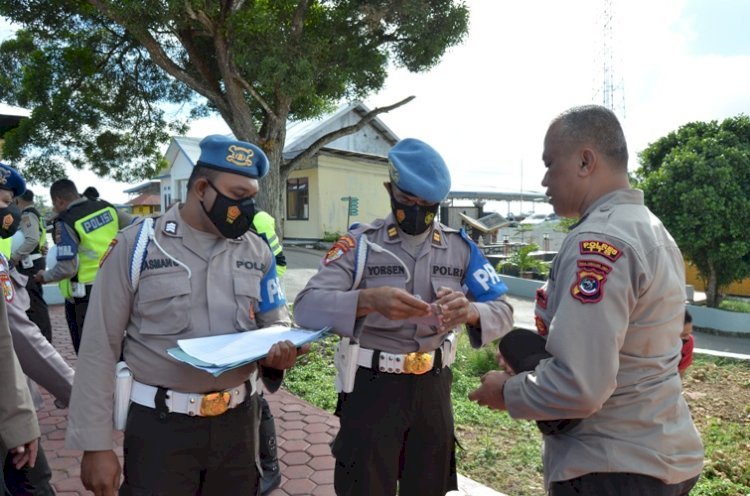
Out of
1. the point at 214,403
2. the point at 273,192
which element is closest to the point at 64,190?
the point at 273,192

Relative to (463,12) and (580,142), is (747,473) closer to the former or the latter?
(580,142)

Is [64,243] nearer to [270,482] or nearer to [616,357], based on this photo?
[270,482]

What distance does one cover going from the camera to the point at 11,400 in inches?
75.7

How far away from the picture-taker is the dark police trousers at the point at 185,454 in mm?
1988

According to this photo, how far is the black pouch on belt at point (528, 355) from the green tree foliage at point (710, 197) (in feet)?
30.9

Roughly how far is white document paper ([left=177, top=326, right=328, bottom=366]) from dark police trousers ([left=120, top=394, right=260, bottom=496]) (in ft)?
0.96

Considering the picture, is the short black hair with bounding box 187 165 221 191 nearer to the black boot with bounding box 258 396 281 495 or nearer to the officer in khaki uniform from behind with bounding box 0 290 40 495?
the officer in khaki uniform from behind with bounding box 0 290 40 495

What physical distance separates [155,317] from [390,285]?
3.31ft

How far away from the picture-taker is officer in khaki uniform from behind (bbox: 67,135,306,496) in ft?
6.52

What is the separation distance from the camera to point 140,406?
2.03m

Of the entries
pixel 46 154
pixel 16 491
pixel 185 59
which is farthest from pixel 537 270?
pixel 16 491

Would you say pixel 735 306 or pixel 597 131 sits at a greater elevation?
pixel 597 131

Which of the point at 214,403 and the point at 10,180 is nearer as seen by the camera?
the point at 214,403

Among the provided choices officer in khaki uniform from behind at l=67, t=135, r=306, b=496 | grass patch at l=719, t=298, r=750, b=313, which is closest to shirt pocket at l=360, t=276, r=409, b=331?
officer in khaki uniform from behind at l=67, t=135, r=306, b=496
